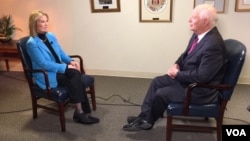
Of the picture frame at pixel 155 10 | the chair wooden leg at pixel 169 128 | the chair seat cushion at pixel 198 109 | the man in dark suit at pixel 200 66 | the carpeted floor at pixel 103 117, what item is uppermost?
the picture frame at pixel 155 10

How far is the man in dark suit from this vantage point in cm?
207

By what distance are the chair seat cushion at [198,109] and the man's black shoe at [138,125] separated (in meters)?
0.43

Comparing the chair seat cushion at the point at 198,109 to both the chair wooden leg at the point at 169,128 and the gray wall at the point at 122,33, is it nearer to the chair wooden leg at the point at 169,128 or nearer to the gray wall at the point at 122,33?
the chair wooden leg at the point at 169,128

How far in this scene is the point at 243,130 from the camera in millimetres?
1344

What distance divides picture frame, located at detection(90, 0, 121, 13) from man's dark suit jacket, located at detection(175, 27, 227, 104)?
1.75 meters

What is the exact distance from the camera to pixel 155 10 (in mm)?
3596

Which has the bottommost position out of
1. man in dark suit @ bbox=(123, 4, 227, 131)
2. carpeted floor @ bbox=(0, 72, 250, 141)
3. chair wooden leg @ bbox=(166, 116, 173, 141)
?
carpeted floor @ bbox=(0, 72, 250, 141)

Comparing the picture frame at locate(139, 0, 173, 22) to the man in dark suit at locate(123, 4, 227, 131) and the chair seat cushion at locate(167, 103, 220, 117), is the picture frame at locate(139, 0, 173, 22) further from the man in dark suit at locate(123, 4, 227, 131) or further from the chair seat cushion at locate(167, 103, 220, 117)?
the chair seat cushion at locate(167, 103, 220, 117)

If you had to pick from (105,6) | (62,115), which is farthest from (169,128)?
(105,6)

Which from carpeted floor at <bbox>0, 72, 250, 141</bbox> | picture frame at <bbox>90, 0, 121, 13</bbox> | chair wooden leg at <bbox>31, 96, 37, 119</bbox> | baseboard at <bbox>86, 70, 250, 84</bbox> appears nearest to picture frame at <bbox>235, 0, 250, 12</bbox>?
carpeted floor at <bbox>0, 72, 250, 141</bbox>

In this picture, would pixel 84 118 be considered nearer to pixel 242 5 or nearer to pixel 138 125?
pixel 138 125

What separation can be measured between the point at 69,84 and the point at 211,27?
55.3 inches

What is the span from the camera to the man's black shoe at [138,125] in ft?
8.38

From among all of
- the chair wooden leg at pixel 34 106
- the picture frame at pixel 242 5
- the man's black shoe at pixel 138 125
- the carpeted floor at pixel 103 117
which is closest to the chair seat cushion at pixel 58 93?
the chair wooden leg at pixel 34 106
